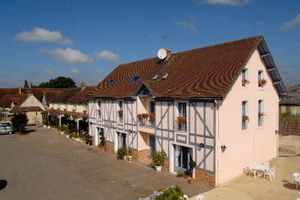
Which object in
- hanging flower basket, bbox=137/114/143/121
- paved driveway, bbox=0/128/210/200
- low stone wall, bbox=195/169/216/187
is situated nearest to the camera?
paved driveway, bbox=0/128/210/200

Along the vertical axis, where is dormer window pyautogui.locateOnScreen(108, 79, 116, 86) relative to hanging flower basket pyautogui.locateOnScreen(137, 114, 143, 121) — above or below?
above

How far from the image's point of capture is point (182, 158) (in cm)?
1798

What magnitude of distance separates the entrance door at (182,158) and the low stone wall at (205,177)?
1104 mm

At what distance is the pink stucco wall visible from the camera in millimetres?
15820

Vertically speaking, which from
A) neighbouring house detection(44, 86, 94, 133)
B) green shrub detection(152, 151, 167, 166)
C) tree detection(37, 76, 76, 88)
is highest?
tree detection(37, 76, 76, 88)

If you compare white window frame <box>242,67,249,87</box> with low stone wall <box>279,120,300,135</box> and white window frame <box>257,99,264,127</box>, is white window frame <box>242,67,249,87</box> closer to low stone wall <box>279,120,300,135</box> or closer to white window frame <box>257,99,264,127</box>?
white window frame <box>257,99,264,127</box>

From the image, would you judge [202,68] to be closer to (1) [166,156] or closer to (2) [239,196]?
(1) [166,156]

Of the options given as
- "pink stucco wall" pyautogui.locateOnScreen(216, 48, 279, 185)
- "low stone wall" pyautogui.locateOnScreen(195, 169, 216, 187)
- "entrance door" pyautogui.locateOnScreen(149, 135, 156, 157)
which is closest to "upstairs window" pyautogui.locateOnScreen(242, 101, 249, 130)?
"pink stucco wall" pyautogui.locateOnScreen(216, 48, 279, 185)

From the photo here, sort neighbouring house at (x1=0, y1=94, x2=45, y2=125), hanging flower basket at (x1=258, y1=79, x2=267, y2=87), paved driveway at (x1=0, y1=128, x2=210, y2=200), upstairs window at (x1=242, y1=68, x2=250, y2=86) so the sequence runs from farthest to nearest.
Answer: neighbouring house at (x1=0, y1=94, x2=45, y2=125) < hanging flower basket at (x1=258, y1=79, x2=267, y2=87) < upstairs window at (x1=242, y1=68, x2=250, y2=86) < paved driveway at (x1=0, y1=128, x2=210, y2=200)

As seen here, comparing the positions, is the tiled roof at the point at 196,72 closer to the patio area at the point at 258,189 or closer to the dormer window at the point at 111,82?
the dormer window at the point at 111,82

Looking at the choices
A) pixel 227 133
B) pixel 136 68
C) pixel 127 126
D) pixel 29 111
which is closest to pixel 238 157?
pixel 227 133

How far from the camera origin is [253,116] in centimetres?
1831

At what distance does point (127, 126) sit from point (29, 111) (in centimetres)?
2669

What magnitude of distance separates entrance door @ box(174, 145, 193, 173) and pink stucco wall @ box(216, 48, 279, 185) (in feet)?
7.47
